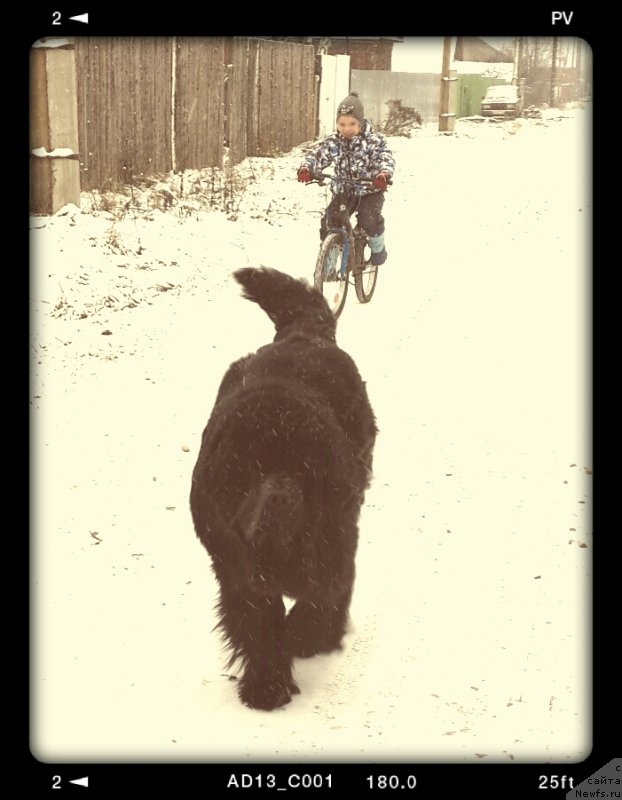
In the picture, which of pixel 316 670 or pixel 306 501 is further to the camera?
pixel 316 670

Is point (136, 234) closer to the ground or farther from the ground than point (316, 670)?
farther from the ground

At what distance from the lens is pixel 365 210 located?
8828 millimetres

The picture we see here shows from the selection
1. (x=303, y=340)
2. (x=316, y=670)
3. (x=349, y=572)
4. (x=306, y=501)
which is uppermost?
(x=303, y=340)

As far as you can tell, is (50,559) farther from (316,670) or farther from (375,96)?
(375,96)

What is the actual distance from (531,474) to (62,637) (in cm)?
286

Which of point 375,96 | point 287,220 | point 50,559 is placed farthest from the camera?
point 375,96

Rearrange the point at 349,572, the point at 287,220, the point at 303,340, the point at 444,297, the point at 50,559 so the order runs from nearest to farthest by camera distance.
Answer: the point at 349,572 < the point at 303,340 < the point at 50,559 < the point at 444,297 < the point at 287,220

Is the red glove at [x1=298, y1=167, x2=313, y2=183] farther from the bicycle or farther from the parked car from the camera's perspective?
the parked car

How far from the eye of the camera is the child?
8.39 meters

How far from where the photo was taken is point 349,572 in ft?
12.0

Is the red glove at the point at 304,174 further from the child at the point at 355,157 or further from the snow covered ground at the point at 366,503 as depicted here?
the snow covered ground at the point at 366,503

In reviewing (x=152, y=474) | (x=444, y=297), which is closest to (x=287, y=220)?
(x=444, y=297)

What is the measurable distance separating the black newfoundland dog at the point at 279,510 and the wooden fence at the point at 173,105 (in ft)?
22.7

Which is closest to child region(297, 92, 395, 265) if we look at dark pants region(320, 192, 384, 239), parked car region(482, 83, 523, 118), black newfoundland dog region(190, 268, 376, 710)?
dark pants region(320, 192, 384, 239)
